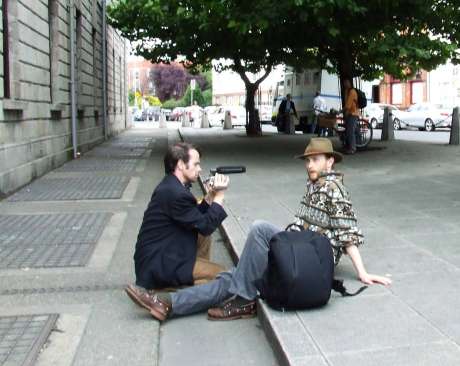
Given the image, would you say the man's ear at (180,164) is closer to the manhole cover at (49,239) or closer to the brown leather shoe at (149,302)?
the brown leather shoe at (149,302)

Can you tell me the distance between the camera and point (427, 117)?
3200 cm

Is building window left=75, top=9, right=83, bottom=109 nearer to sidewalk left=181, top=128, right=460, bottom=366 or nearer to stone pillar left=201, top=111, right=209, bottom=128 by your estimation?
sidewalk left=181, top=128, right=460, bottom=366

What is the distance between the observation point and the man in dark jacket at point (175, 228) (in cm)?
466

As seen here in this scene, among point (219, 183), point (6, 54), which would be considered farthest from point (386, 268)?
point (6, 54)

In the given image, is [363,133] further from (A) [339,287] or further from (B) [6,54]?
(A) [339,287]

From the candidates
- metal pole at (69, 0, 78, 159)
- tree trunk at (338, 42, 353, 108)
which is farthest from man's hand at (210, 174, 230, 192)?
metal pole at (69, 0, 78, 159)

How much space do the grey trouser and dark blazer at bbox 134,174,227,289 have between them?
0.13 metres

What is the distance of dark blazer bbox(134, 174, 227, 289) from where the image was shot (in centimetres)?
465

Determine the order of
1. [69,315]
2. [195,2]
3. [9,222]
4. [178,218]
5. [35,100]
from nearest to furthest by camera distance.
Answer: [178,218] → [69,315] → [9,222] → [35,100] → [195,2]

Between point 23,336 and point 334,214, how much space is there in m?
2.34

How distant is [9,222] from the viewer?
27.3 feet

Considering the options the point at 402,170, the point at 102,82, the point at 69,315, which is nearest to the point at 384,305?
the point at 69,315

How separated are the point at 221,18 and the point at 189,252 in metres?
9.79

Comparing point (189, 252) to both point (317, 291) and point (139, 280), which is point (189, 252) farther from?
point (317, 291)
